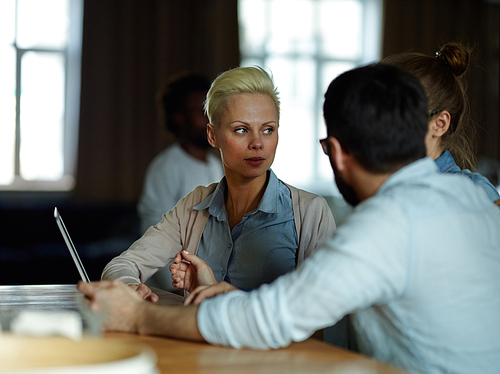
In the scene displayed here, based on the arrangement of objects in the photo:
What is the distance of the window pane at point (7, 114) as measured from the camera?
18.1 feet

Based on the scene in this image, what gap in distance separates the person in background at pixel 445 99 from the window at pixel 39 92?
4.68 m

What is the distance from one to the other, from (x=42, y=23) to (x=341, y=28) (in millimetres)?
3584

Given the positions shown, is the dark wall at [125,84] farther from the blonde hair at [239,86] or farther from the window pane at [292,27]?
the blonde hair at [239,86]

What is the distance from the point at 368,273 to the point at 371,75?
0.38 meters

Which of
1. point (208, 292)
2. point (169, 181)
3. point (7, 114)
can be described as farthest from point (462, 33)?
point (208, 292)

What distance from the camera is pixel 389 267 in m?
0.84

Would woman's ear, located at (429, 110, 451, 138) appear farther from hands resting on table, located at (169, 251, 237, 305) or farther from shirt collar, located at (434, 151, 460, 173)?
hands resting on table, located at (169, 251, 237, 305)

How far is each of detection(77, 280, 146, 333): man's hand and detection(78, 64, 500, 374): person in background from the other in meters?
0.07

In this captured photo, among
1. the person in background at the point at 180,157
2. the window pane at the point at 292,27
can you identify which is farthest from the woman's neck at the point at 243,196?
the window pane at the point at 292,27

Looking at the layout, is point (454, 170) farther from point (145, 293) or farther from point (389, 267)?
point (145, 293)

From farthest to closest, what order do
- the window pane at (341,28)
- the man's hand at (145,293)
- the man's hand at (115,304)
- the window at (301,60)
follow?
the window pane at (341,28) → the window at (301,60) → the man's hand at (145,293) → the man's hand at (115,304)

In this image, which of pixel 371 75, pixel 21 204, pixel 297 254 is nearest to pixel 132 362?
pixel 371 75

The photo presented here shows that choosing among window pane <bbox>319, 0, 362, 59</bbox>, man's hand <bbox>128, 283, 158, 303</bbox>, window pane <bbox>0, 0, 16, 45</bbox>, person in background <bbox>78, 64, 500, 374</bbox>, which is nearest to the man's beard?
person in background <bbox>78, 64, 500, 374</bbox>

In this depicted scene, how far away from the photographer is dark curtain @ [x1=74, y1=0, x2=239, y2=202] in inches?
222
